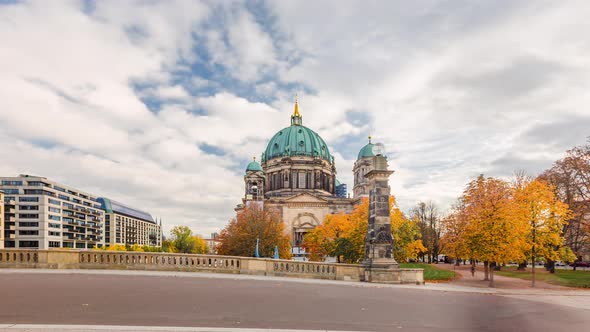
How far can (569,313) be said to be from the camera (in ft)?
46.0

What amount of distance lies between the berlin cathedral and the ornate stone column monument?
7753 centimetres

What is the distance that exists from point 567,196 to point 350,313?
44.3m

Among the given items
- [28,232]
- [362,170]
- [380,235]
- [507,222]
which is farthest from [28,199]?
[507,222]

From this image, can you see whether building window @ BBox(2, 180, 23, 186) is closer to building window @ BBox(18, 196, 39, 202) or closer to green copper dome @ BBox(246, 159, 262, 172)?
building window @ BBox(18, 196, 39, 202)

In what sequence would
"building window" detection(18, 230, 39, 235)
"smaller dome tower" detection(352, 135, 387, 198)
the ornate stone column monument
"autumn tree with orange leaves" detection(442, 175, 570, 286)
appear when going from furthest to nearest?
"smaller dome tower" detection(352, 135, 387, 198), "building window" detection(18, 230, 39, 235), "autumn tree with orange leaves" detection(442, 175, 570, 286), the ornate stone column monument

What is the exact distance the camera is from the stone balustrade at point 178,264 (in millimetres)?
21938

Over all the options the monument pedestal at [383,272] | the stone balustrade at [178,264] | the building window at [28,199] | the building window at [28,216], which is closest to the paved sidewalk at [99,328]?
the stone balustrade at [178,264]

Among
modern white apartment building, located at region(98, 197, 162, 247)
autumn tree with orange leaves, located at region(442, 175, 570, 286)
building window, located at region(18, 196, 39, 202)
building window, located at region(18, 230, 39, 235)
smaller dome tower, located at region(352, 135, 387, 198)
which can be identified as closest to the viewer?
autumn tree with orange leaves, located at region(442, 175, 570, 286)

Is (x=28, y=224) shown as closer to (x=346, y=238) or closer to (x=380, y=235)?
(x=346, y=238)

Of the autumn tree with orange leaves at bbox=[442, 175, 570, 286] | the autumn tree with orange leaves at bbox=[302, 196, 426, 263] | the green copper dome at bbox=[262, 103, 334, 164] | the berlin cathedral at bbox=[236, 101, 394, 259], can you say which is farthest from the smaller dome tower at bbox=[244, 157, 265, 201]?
the autumn tree with orange leaves at bbox=[442, 175, 570, 286]

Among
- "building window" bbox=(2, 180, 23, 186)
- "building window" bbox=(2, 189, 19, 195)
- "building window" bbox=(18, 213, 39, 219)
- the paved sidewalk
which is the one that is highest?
"building window" bbox=(2, 180, 23, 186)

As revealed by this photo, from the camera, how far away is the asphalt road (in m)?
10.3

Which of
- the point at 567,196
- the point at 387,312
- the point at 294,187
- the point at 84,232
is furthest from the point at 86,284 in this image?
the point at 84,232

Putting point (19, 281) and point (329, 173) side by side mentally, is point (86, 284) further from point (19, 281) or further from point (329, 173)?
point (329, 173)
